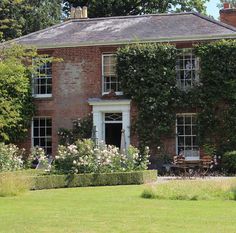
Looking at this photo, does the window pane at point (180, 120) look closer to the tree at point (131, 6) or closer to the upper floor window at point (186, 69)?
the upper floor window at point (186, 69)

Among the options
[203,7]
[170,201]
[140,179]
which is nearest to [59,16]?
[203,7]

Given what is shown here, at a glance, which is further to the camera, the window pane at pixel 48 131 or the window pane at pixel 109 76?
the window pane at pixel 48 131

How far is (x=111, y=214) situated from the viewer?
11.9m

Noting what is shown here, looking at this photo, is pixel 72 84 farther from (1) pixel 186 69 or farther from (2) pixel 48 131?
(1) pixel 186 69

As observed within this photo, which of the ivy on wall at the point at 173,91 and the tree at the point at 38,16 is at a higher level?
the tree at the point at 38,16

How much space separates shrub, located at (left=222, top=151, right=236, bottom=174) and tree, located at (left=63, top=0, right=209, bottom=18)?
24431mm

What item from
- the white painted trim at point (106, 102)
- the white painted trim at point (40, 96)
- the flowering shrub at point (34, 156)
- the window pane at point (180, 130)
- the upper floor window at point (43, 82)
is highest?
the upper floor window at point (43, 82)

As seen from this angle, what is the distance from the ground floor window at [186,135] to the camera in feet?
93.6

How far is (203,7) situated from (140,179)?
107 feet

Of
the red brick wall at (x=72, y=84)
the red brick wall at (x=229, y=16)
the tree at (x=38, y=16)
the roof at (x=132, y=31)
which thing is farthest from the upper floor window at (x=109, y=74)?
the tree at (x=38, y=16)

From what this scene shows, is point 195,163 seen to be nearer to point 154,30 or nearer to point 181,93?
point 181,93

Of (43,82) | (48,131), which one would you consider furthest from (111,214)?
(43,82)

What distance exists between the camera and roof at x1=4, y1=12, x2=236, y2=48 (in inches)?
1128

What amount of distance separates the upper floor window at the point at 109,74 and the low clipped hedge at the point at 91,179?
29.0 feet
